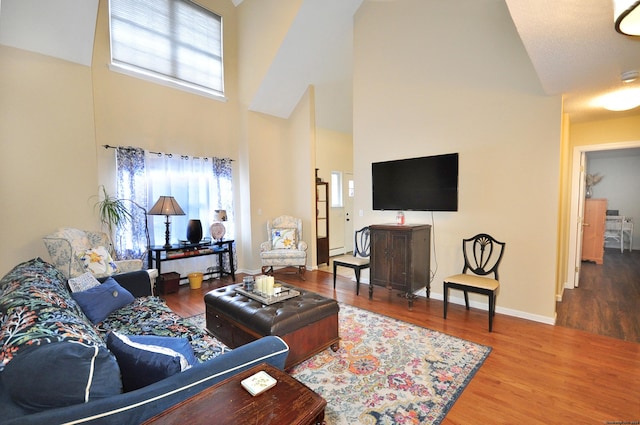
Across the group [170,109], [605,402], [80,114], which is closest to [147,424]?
[605,402]

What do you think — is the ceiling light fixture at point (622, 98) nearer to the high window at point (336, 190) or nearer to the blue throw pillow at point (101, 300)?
the high window at point (336, 190)

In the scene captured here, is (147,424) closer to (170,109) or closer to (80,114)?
(80,114)

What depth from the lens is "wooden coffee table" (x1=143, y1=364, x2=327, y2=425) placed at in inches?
37.6

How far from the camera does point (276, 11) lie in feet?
15.0

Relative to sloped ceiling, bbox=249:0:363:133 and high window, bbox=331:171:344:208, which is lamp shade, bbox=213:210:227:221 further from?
high window, bbox=331:171:344:208

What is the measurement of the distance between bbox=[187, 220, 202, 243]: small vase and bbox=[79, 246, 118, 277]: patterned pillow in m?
1.40

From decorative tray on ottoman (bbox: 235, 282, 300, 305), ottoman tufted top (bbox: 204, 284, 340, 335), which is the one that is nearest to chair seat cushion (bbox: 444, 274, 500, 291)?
ottoman tufted top (bbox: 204, 284, 340, 335)

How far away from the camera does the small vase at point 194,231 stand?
4637 millimetres

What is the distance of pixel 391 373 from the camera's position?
2299 millimetres

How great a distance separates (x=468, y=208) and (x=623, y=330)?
1.89 metres

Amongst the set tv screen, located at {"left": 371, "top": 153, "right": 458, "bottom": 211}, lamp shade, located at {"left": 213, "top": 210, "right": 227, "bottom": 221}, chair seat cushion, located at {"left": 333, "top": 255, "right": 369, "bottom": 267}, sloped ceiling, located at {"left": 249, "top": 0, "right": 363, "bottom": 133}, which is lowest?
chair seat cushion, located at {"left": 333, "top": 255, "right": 369, "bottom": 267}

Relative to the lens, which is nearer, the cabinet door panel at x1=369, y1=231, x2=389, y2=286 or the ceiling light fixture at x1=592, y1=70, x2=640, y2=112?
the ceiling light fixture at x1=592, y1=70, x2=640, y2=112

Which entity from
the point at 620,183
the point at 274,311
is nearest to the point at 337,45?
the point at 274,311

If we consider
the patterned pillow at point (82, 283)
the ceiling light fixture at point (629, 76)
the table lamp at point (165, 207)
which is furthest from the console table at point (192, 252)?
the ceiling light fixture at point (629, 76)
